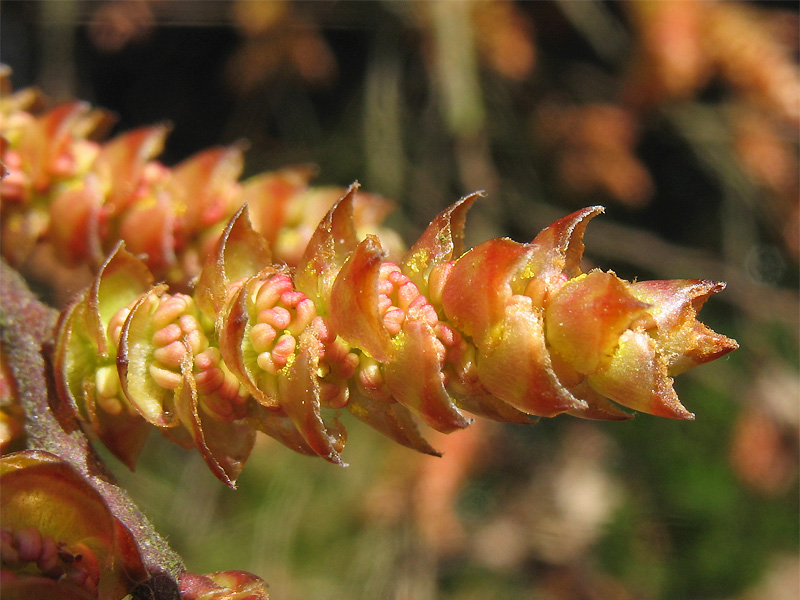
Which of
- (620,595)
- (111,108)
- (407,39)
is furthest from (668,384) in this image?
(111,108)

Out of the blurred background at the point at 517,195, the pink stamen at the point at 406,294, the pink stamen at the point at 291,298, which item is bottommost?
the blurred background at the point at 517,195

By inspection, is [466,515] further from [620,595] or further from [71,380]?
[71,380]

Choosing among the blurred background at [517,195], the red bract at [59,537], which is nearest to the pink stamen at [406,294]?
the red bract at [59,537]

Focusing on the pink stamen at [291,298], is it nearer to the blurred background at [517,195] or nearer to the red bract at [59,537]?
the red bract at [59,537]

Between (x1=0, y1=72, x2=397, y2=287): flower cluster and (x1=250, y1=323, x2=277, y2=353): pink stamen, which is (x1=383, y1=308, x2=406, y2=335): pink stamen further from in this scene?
(x1=0, y1=72, x2=397, y2=287): flower cluster

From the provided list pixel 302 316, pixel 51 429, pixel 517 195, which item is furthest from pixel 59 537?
pixel 517 195

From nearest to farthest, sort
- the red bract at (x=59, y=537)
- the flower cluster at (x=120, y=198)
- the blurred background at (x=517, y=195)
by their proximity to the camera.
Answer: the red bract at (x=59, y=537) < the flower cluster at (x=120, y=198) < the blurred background at (x=517, y=195)

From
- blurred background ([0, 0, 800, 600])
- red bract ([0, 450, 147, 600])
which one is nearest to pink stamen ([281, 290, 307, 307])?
red bract ([0, 450, 147, 600])
